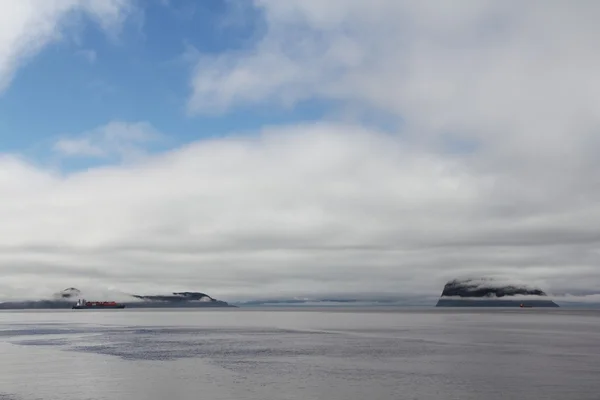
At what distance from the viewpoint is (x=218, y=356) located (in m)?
53.1

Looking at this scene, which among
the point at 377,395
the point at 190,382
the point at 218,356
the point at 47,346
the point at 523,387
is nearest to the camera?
the point at 377,395

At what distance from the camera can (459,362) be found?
47594 millimetres

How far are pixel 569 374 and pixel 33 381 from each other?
32.8m

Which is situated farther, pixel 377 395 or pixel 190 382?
pixel 190 382

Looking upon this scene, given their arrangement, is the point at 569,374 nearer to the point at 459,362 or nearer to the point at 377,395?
the point at 459,362

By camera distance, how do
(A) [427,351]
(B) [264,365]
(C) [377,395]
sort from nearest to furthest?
1. (C) [377,395]
2. (B) [264,365]
3. (A) [427,351]

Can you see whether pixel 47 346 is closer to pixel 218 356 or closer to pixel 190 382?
pixel 218 356

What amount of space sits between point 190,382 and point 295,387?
21.4 feet

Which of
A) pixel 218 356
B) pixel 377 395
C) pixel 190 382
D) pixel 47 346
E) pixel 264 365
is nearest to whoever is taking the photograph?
pixel 377 395

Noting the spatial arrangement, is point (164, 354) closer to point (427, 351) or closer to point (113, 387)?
point (113, 387)

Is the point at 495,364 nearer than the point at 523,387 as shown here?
No

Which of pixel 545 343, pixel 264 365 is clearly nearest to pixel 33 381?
pixel 264 365

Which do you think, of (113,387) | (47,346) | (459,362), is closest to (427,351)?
(459,362)

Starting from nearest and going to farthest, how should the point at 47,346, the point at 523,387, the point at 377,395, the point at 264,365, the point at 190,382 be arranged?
1. the point at 377,395
2. the point at 523,387
3. the point at 190,382
4. the point at 264,365
5. the point at 47,346
